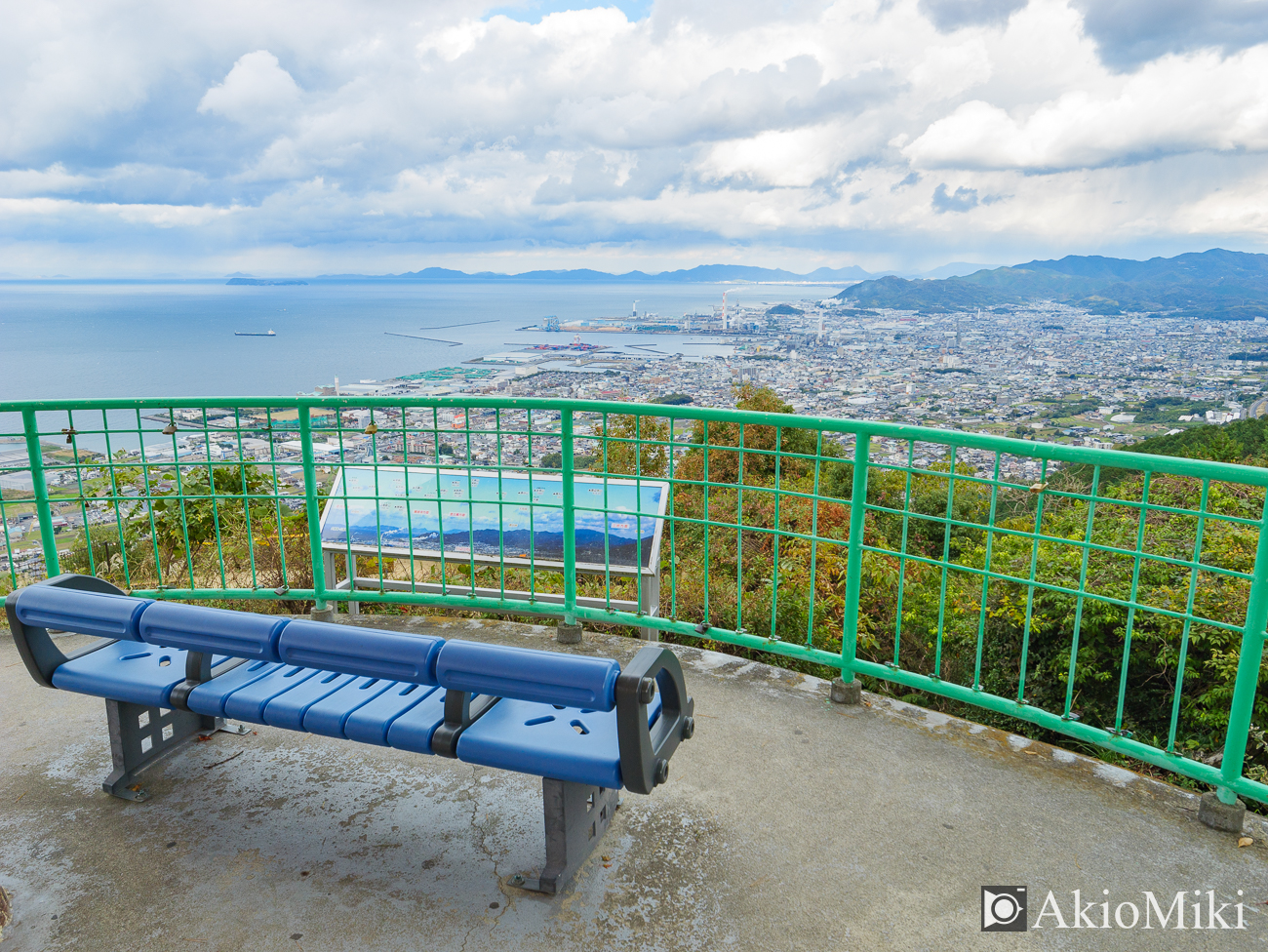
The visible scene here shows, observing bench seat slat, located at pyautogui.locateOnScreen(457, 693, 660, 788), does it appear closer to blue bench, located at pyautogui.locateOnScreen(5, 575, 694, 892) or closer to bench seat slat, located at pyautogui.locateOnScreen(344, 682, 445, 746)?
blue bench, located at pyautogui.locateOnScreen(5, 575, 694, 892)

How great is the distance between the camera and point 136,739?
3484mm

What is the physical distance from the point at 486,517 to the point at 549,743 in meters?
2.74

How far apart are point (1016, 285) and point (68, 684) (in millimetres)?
66403

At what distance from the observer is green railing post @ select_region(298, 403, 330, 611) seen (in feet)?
16.4

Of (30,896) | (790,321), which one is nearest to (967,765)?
(30,896)

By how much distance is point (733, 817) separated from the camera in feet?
10.8

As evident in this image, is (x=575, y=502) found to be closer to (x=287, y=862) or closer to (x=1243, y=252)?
(x=287, y=862)

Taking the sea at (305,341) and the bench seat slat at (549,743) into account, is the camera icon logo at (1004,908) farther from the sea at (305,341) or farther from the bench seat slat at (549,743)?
the sea at (305,341)

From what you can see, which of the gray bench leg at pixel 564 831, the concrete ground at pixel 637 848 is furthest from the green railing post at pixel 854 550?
the gray bench leg at pixel 564 831

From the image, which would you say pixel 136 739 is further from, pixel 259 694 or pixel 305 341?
pixel 305 341

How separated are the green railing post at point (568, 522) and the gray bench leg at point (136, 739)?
2.14 metres

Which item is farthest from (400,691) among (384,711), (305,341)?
(305,341)

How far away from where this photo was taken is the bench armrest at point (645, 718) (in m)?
2.37

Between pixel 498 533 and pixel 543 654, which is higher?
pixel 543 654
